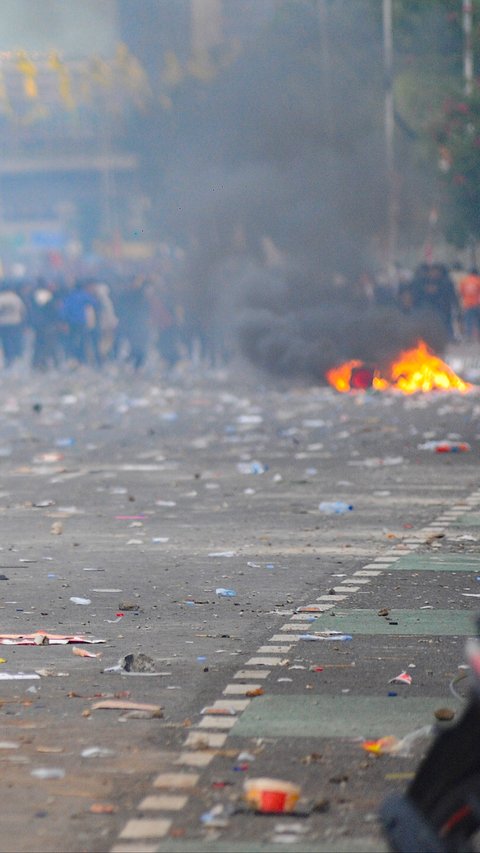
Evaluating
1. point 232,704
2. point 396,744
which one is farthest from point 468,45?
point 396,744

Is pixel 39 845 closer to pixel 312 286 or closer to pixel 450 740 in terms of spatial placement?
pixel 450 740

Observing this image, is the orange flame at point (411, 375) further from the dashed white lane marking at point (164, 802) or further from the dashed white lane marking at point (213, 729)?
the dashed white lane marking at point (164, 802)

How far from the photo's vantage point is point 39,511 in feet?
42.3

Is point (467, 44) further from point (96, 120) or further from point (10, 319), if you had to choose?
point (96, 120)

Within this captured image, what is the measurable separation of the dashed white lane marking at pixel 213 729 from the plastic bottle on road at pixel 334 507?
2.76 meters

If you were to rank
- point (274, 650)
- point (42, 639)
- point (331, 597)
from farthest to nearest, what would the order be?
1. point (331, 597)
2. point (42, 639)
3. point (274, 650)

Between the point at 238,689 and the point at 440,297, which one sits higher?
the point at 238,689

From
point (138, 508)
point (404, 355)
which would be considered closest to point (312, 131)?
point (404, 355)

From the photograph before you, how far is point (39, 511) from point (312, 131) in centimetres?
3618

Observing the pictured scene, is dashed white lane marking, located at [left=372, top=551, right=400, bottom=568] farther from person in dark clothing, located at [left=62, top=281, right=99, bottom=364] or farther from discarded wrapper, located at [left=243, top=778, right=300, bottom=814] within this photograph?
person in dark clothing, located at [left=62, top=281, right=99, bottom=364]

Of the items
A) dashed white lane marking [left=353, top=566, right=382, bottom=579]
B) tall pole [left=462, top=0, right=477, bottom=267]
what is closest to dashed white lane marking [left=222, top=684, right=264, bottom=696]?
dashed white lane marking [left=353, top=566, right=382, bottom=579]

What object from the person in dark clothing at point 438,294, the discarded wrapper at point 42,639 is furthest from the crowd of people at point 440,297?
the discarded wrapper at point 42,639

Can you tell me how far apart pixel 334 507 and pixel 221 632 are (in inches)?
194

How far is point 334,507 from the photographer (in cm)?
1280
